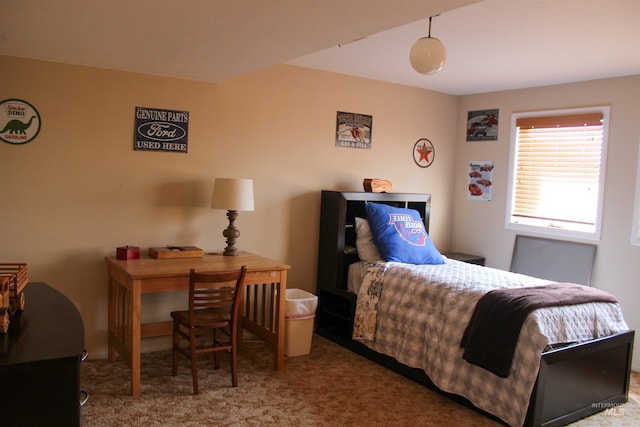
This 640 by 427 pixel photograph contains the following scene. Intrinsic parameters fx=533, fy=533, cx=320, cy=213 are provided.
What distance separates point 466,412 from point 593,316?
990mm

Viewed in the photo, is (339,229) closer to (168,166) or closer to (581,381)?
(168,166)

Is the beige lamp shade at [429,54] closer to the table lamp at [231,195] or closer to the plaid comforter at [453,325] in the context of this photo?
the plaid comforter at [453,325]

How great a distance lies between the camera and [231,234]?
4031mm

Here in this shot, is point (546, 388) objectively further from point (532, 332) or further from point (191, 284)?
point (191, 284)

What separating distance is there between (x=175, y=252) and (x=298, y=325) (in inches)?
42.7

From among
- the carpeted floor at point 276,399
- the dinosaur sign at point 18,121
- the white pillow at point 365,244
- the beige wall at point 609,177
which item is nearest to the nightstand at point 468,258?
the beige wall at point 609,177

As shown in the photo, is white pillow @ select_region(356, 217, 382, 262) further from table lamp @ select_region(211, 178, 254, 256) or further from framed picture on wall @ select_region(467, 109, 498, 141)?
framed picture on wall @ select_region(467, 109, 498, 141)

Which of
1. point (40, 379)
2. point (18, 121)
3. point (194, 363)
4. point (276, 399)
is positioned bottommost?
point (276, 399)

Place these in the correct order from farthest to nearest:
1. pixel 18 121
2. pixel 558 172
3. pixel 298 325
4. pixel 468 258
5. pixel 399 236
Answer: pixel 468 258 < pixel 558 172 < pixel 399 236 < pixel 298 325 < pixel 18 121

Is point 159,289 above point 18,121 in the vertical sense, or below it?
below

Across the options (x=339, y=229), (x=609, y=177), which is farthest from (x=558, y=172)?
(x=339, y=229)

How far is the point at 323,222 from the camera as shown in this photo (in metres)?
4.68

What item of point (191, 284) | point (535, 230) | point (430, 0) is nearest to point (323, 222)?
point (191, 284)

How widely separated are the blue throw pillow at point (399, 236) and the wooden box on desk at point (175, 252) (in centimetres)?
144
